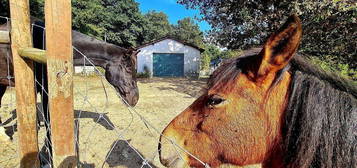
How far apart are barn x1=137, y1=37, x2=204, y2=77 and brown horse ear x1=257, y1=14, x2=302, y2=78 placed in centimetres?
2028

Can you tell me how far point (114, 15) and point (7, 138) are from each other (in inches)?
939

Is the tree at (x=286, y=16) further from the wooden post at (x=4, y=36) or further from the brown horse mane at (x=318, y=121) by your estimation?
the wooden post at (x=4, y=36)

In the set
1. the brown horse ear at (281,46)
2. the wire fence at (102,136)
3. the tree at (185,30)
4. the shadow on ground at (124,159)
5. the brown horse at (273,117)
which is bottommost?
the shadow on ground at (124,159)

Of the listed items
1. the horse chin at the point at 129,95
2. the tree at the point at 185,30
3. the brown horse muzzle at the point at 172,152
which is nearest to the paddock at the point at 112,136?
the brown horse muzzle at the point at 172,152

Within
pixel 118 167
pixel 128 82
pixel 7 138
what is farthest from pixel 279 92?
pixel 7 138

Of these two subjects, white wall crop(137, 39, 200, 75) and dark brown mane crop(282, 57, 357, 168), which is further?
white wall crop(137, 39, 200, 75)

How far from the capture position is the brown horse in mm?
827

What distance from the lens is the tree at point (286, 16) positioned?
5477mm

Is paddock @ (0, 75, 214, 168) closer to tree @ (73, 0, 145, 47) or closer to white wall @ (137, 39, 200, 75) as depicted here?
white wall @ (137, 39, 200, 75)

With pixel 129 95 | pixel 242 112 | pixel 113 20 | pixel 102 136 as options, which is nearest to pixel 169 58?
pixel 113 20

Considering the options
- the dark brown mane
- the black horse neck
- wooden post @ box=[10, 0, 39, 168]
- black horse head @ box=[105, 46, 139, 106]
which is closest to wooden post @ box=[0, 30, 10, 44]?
wooden post @ box=[10, 0, 39, 168]

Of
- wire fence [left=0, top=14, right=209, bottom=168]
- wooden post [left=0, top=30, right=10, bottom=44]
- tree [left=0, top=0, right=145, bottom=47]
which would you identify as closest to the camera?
wooden post [left=0, top=30, right=10, bottom=44]

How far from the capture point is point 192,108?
1224 mm

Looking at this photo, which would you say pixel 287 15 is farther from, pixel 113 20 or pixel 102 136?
pixel 113 20
